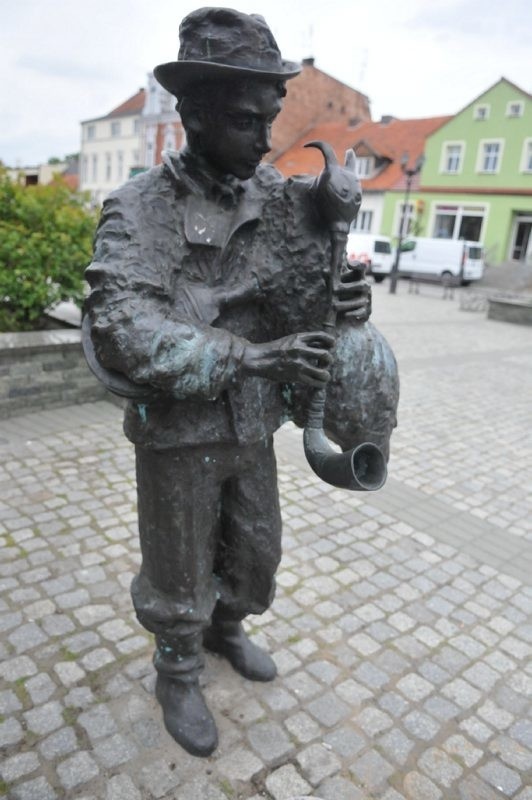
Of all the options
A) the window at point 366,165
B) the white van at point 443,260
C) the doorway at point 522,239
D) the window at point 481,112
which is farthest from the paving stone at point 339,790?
the window at point 366,165

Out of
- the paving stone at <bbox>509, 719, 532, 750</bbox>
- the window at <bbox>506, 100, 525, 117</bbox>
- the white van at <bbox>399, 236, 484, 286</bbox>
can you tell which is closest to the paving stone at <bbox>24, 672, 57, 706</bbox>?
the paving stone at <bbox>509, 719, 532, 750</bbox>

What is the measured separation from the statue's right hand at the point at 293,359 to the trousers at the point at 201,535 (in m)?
0.49

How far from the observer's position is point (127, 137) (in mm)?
45844

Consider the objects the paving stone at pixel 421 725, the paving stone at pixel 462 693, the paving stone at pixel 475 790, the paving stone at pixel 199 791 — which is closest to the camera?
the paving stone at pixel 199 791

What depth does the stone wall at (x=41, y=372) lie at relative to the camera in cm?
579

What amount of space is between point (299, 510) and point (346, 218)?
9.92 ft

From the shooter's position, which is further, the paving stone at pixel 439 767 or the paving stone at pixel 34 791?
the paving stone at pixel 439 767

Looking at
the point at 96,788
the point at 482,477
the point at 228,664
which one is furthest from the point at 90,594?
the point at 482,477

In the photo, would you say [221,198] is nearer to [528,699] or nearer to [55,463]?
[528,699]

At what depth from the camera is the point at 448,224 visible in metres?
31.4

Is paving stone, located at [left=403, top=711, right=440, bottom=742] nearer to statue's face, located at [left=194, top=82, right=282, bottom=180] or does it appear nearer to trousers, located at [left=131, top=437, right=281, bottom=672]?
trousers, located at [left=131, top=437, right=281, bottom=672]

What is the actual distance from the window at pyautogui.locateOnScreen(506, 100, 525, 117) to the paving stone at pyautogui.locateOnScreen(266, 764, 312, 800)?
3154cm

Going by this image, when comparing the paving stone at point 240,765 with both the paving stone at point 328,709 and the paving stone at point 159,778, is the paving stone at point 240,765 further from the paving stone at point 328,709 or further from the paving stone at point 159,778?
the paving stone at point 328,709

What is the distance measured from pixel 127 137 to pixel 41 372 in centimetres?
4455
